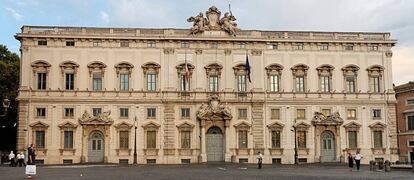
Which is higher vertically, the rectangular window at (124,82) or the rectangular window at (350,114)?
the rectangular window at (124,82)

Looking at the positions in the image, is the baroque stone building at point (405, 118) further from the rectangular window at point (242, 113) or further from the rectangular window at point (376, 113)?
the rectangular window at point (242, 113)

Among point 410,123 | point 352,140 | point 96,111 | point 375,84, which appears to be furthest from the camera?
point 410,123

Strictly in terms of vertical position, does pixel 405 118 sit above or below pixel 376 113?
below

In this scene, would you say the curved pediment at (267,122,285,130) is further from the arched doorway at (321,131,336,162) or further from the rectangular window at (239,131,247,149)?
the arched doorway at (321,131,336,162)

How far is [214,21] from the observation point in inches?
2370

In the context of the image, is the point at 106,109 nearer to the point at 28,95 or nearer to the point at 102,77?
the point at 102,77

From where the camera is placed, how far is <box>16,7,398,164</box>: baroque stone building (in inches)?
2243

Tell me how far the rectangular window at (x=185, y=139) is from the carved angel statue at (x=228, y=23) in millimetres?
12412

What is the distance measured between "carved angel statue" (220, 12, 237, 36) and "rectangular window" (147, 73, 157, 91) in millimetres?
9693

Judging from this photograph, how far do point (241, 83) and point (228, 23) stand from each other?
697 centimetres

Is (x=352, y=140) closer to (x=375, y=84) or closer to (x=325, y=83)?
(x=325, y=83)

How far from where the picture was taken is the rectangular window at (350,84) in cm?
6103

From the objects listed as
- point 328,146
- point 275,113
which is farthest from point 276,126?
point 328,146

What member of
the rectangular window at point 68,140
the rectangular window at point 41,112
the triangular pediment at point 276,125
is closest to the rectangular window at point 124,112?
the rectangular window at point 68,140
